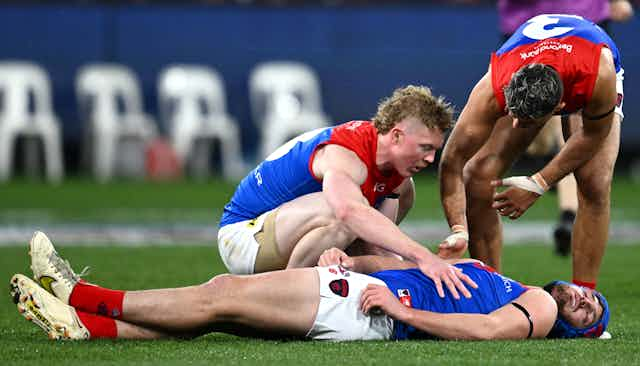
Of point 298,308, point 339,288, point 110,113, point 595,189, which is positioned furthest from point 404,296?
point 110,113

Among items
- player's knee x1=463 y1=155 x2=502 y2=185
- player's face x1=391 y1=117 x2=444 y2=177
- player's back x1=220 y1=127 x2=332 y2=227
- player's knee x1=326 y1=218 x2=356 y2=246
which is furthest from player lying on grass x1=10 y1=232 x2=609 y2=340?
player's knee x1=463 y1=155 x2=502 y2=185

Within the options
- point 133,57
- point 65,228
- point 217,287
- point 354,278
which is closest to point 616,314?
point 354,278

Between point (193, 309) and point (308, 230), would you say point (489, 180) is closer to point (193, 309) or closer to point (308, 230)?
point (308, 230)

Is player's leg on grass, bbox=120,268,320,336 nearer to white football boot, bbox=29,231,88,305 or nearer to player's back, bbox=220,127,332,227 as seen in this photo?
white football boot, bbox=29,231,88,305

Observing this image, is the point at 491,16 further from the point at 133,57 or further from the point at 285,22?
the point at 133,57

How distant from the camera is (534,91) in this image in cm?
613

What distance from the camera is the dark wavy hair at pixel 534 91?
6141 millimetres

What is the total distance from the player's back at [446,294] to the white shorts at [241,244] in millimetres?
830

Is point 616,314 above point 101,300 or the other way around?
the other way around

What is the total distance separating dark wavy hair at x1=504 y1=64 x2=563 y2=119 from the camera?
6.14 meters

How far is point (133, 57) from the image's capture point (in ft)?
61.0

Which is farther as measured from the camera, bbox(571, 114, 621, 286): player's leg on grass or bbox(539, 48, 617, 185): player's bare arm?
bbox(571, 114, 621, 286): player's leg on grass

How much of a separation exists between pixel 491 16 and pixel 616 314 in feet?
38.8

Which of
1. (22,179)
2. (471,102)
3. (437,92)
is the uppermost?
(471,102)
